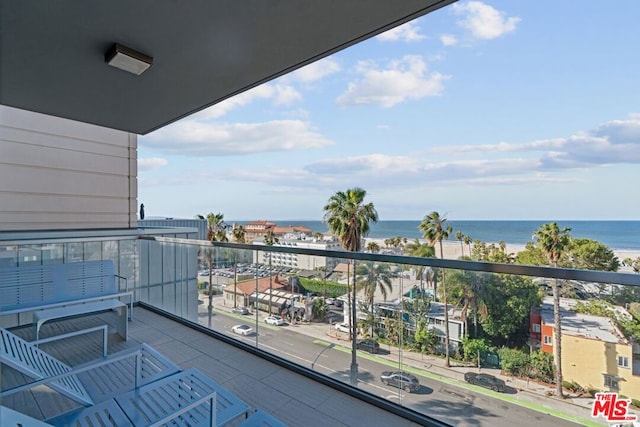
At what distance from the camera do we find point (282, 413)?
89.8 inches

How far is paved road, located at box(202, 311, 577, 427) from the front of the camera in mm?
1926

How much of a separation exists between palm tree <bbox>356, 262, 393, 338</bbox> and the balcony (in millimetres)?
38

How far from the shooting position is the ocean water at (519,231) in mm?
38156

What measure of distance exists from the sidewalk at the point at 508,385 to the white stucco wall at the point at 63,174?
15.1ft

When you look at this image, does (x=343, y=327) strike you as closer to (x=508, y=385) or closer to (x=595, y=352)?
(x=508, y=385)

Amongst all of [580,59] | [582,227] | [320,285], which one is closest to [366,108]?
[580,59]

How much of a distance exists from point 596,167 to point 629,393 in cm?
4855

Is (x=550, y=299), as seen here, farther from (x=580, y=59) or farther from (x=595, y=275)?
(x=580, y=59)

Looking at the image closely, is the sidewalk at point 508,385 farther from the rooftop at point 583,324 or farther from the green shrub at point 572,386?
the rooftop at point 583,324

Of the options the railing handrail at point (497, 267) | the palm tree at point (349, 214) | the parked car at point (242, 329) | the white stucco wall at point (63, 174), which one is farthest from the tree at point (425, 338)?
the palm tree at point (349, 214)

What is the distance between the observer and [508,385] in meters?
1.90

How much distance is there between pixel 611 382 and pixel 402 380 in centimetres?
119

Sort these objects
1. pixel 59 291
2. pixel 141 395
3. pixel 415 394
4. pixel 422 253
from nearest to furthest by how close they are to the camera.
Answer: pixel 141 395 < pixel 415 394 < pixel 59 291 < pixel 422 253

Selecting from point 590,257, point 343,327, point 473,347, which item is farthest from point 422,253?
point 473,347
